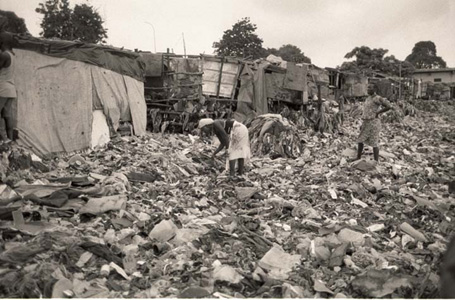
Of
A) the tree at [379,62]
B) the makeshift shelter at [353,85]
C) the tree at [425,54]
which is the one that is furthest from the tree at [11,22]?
the tree at [379,62]

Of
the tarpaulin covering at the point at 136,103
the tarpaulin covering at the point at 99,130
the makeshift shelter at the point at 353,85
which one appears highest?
the makeshift shelter at the point at 353,85

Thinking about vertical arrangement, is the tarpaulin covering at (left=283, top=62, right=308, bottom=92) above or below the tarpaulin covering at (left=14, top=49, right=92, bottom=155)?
above

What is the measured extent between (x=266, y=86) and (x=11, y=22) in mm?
8034

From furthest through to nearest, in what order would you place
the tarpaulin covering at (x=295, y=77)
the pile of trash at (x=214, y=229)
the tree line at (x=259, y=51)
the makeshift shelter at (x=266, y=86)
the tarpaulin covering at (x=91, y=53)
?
the tree line at (x=259, y=51) → the tarpaulin covering at (x=295, y=77) → the makeshift shelter at (x=266, y=86) → the tarpaulin covering at (x=91, y=53) → the pile of trash at (x=214, y=229)

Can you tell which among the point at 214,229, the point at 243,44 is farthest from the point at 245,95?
the point at 243,44

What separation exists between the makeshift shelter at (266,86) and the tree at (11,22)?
6495 mm

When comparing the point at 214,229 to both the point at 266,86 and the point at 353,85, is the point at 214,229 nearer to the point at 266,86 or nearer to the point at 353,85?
the point at 266,86

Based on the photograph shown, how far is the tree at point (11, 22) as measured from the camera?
5.41 m

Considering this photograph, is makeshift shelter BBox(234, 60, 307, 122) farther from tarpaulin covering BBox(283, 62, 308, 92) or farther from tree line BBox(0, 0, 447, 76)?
tree line BBox(0, 0, 447, 76)

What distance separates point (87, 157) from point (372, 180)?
526 centimetres

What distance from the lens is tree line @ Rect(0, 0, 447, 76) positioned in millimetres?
22797

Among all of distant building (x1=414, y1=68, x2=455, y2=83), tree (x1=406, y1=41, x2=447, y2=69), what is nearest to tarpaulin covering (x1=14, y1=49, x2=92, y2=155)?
tree (x1=406, y1=41, x2=447, y2=69)

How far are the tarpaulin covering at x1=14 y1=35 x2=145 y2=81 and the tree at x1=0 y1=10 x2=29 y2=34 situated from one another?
0.83 ft

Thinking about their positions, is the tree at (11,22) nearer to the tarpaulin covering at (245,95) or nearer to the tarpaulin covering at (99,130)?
the tarpaulin covering at (99,130)
